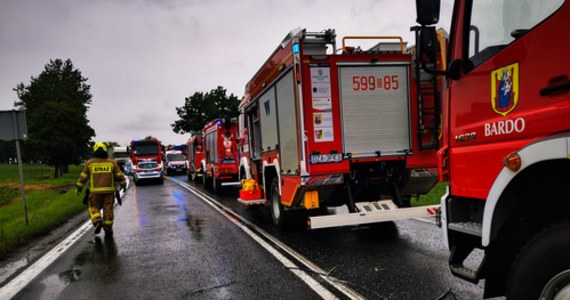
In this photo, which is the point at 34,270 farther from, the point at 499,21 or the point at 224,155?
the point at 224,155

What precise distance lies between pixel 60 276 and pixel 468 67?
5370 mm

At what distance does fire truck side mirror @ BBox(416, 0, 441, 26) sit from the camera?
2979 mm

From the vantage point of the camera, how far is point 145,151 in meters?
25.6

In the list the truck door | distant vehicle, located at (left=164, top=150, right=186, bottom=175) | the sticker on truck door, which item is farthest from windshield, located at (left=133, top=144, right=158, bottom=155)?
the sticker on truck door

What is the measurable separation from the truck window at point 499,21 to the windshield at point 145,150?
80.3 feet

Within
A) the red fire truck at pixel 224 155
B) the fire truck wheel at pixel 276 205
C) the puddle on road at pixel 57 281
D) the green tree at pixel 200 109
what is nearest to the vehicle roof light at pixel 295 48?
the fire truck wheel at pixel 276 205

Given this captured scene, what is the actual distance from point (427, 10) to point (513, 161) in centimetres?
123

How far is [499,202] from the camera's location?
2.69 meters

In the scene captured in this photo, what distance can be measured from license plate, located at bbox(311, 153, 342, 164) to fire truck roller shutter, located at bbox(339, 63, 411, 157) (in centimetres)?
17

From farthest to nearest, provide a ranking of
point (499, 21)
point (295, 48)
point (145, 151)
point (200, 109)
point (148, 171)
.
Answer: point (200, 109) < point (145, 151) < point (148, 171) < point (295, 48) < point (499, 21)

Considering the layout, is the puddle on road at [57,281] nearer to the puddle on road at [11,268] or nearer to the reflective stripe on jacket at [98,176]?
the puddle on road at [11,268]

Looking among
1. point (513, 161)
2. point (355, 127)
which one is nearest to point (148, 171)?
point (355, 127)

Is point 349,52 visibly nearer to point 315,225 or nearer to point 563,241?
point 315,225

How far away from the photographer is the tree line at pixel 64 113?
34.9 metres
